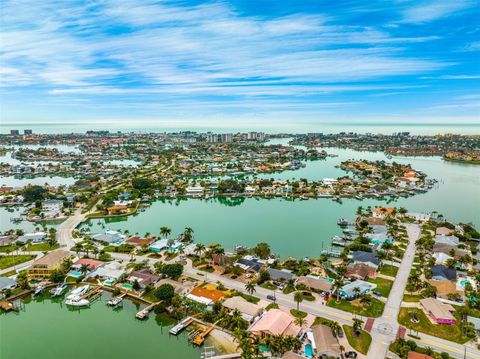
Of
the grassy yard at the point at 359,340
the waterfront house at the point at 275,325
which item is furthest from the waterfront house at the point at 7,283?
the grassy yard at the point at 359,340

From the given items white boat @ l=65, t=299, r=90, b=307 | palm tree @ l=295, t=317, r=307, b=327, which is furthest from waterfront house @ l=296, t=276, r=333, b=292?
white boat @ l=65, t=299, r=90, b=307

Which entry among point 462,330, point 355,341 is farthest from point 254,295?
point 462,330

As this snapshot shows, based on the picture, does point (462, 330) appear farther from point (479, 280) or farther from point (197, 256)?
point (197, 256)

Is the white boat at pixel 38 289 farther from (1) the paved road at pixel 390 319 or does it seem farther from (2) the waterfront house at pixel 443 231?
(2) the waterfront house at pixel 443 231

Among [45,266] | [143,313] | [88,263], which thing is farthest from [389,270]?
[45,266]

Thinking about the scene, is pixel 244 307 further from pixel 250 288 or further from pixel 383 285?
pixel 383 285
